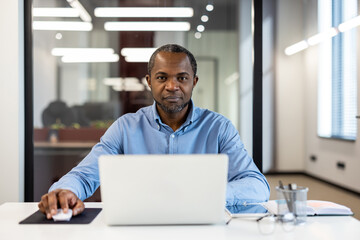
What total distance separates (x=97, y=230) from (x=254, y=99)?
6.75 ft

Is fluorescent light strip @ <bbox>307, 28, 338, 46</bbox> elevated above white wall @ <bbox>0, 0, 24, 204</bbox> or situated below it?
above

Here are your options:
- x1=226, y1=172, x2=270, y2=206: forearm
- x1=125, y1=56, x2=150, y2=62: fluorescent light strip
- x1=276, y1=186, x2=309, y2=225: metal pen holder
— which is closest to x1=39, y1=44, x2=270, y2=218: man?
x1=226, y1=172, x2=270, y2=206: forearm

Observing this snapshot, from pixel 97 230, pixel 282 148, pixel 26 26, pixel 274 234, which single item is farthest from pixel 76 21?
pixel 282 148

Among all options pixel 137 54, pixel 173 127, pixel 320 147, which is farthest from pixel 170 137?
pixel 320 147

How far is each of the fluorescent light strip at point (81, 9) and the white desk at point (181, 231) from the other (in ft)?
7.57

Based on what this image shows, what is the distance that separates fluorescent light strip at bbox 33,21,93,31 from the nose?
1.71m

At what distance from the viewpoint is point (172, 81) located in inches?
66.9

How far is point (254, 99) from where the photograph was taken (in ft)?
9.53

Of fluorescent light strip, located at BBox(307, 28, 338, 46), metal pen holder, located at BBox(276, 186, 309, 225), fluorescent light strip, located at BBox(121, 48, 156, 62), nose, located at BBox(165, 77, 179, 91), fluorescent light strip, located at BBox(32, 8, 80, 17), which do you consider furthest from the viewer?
fluorescent light strip, located at BBox(307, 28, 338, 46)

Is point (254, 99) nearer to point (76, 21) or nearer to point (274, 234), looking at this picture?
point (76, 21)

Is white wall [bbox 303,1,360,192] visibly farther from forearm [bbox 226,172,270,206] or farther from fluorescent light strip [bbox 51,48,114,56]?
forearm [bbox 226,172,270,206]

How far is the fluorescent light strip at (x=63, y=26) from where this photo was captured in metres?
3.08

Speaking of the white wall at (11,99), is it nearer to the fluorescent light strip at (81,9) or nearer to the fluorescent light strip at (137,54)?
the fluorescent light strip at (81,9)

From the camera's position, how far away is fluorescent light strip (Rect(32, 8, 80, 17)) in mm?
3055
